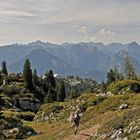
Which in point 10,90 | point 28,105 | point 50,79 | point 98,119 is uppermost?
point 50,79

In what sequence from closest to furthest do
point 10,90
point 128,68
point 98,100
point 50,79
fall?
point 98,100 < point 10,90 < point 128,68 < point 50,79

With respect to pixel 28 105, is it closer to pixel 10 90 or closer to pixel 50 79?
pixel 10 90

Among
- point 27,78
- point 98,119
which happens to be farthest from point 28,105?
point 98,119

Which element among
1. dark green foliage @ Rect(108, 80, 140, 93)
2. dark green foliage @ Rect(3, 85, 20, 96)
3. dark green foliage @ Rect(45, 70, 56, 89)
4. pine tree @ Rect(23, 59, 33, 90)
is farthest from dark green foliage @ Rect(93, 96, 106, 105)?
dark green foliage @ Rect(45, 70, 56, 89)

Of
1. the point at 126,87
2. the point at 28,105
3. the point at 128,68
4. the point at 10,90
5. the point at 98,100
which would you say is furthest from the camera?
the point at 128,68

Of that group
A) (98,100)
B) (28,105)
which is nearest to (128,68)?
(28,105)

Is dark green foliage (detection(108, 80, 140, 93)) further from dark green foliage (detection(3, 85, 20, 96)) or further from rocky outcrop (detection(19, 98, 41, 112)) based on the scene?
dark green foliage (detection(3, 85, 20, 96))

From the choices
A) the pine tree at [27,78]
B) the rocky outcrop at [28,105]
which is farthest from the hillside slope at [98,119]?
the pine tree at [27,78]

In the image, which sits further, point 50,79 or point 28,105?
point 50,79

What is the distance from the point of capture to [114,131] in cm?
4734

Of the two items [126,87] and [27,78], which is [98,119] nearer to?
[126,87]

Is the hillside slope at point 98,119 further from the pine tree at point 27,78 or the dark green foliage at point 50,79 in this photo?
the dark green foliage at point 50,79

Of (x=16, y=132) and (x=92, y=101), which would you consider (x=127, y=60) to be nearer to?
(x=92, y=101)

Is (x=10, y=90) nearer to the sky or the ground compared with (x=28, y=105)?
nearer to the sky
